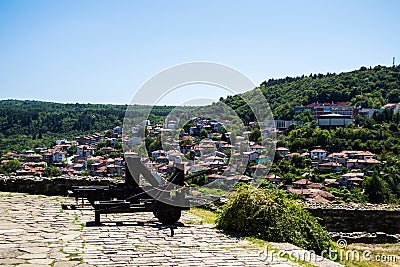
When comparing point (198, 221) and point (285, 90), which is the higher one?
point (285, 90)

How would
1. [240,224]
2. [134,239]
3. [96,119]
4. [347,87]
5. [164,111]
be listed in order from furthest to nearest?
1. [347,87]
2. [96,119]
3. [164,111]
4. [240,224]
5. [134,239]

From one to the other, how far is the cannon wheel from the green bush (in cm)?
68

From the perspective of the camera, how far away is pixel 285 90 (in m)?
55.9

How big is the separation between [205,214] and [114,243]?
3.18m

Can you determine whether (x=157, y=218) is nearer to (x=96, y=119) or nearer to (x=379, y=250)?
(x=379, y=250)

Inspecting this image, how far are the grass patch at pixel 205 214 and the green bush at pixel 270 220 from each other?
0.82 metres

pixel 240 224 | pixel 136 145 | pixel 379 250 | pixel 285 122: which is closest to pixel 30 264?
pixel 240 224

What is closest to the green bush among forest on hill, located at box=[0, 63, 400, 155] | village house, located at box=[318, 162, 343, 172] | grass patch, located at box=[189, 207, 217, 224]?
grass patch, located at box=[189, 207, 217, 224]

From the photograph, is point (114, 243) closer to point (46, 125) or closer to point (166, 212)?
point (166, 212)

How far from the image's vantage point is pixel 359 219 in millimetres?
10000

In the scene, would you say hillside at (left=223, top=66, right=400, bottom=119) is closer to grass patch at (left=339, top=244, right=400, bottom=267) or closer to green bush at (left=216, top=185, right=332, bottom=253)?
grass patch at (left=339, top=244, right=400, bottom=267)

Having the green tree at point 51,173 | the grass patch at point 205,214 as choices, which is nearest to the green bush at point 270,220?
the grass patch at point 205,214

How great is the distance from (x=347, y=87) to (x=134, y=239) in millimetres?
59361

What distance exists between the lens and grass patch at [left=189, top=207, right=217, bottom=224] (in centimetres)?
758
